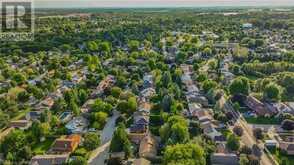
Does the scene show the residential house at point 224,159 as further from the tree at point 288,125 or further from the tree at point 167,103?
the tree at point 167,103

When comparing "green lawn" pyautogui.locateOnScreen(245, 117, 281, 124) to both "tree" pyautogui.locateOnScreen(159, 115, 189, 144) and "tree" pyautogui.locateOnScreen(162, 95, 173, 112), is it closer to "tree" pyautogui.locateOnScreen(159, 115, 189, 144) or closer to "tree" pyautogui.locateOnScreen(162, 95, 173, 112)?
"tree" pyautogui.locateOnScreen(162, 95, 173, 112)

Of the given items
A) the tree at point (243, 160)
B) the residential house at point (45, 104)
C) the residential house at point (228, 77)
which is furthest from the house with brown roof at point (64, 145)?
the residential house at point (228, 77)

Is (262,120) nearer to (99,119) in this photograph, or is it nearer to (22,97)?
(99,119)

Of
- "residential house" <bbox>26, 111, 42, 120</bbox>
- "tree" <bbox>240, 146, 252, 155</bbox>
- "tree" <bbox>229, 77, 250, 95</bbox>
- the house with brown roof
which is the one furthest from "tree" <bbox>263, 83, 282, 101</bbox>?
"residential house" <bbox>26, 111, 42, 120</bbox>

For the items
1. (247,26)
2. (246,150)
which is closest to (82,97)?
(246,150)

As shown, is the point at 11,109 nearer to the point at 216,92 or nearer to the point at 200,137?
the point at 200,137

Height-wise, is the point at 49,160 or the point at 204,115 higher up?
the point at 204,115

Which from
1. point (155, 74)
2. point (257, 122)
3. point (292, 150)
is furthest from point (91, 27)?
point (292, 150)
